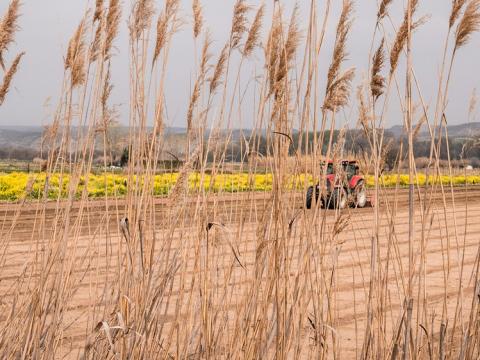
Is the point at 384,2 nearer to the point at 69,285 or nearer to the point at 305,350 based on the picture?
the point at 69,285

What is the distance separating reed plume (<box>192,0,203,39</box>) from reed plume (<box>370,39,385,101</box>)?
2.81ft

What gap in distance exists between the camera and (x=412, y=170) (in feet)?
7.36

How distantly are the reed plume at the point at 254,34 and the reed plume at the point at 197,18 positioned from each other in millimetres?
315

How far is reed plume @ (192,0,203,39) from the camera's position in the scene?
286cm

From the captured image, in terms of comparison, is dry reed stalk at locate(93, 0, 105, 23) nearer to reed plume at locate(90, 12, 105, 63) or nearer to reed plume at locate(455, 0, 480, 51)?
reed plume at locate(90, 12, 105, 63)

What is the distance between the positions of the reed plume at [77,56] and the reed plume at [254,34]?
1.80 ft

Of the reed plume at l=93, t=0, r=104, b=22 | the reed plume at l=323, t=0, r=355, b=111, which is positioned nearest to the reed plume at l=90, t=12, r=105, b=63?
the reed plume at l=93, t=0, r=104, b=22

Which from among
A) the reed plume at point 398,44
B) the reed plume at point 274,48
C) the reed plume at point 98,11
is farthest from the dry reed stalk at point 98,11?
the reed plume at point 398,44

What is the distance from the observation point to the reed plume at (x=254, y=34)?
8.52 feet

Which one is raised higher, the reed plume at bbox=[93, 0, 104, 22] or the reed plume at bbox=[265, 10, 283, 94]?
the reed plume at bbox=[93, 0, 104, 22]

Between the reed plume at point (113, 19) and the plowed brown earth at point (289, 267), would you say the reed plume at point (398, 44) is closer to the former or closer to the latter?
the plowed brown earth at point (289, 267)

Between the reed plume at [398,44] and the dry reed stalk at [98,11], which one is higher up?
the dry reed stalk at [98,11]

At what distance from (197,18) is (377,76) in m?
0.90

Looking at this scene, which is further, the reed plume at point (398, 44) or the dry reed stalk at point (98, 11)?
the dry reed stalk at point (98, 11)
